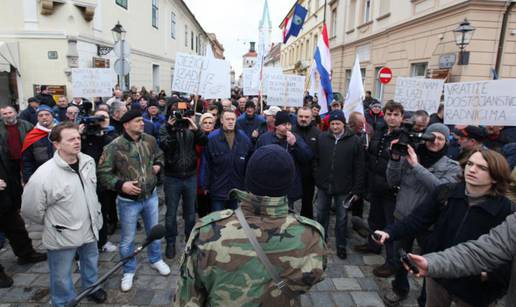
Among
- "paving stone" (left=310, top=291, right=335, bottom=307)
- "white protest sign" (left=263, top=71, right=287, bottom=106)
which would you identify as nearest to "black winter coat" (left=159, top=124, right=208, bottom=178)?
"paving stone" (left=310, top=291, right=335, bottom=307)

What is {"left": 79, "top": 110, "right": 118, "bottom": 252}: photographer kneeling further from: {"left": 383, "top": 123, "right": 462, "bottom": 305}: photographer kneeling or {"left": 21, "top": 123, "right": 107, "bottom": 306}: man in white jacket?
{"left": 383, "top": 123, "right": 462, "bottom": 305}: photographer kneeling

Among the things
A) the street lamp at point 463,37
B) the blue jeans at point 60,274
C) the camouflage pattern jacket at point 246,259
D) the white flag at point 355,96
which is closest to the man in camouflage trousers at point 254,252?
the camouflage pattern jacket at point 246,259

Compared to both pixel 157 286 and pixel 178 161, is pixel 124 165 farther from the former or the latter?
pixel 157 286

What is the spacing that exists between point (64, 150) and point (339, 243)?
3518 millimetres

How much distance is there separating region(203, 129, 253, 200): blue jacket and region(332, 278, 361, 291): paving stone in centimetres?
166

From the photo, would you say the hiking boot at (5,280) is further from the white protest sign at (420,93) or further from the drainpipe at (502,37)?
the drainpipe at (502,37)

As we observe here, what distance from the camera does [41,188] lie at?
2734 millimetres

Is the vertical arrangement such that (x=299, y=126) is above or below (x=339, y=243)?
above

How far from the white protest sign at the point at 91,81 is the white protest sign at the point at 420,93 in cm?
612

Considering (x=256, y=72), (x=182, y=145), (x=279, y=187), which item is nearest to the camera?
(x=279, y=187)

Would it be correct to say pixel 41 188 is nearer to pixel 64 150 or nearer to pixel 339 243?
pixel 64 150

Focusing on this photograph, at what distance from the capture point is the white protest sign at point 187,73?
231 inches

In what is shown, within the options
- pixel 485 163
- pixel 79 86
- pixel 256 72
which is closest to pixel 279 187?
pixel 485 163

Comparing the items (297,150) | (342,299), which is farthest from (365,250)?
(297,150)
